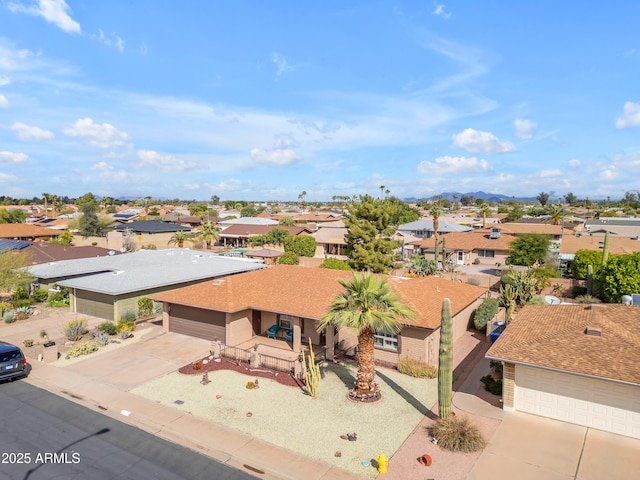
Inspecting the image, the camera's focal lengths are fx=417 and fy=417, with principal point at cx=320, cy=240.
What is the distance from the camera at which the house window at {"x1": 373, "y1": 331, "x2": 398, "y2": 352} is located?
74.8 ft

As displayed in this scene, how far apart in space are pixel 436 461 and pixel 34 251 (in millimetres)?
48960

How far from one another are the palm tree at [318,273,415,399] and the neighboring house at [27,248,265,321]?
18.9m

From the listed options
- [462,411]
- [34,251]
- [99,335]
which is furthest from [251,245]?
[462,411]

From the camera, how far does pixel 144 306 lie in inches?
1225

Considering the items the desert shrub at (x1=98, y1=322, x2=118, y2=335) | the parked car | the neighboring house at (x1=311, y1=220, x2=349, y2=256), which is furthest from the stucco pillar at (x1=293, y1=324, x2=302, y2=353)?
the neighboring house at (x1=311, y1=220, x2=349, y2=256)

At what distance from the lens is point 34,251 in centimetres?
4669

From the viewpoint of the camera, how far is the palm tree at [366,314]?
17.0 m

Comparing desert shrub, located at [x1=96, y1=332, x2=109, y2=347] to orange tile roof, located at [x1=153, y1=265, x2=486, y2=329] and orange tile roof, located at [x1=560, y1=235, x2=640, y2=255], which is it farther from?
orange tile roof, located at [x1=560, y1=235, x2=640, y2=255]

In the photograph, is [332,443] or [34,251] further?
[34,251]

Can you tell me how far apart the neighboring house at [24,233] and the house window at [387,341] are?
73.2m

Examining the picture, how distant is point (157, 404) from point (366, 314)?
32.0ft

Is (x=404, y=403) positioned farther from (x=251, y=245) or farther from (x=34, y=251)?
(x=251, y=245)

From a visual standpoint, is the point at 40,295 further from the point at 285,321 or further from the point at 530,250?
the point at 530,250

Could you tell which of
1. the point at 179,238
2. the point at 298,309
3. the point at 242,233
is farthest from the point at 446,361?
the point at 242,233
